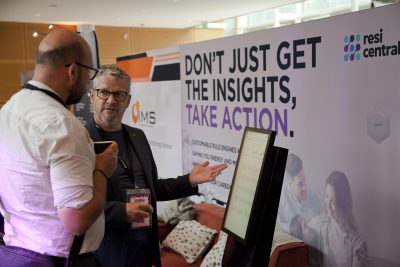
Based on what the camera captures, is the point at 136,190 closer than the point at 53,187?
No

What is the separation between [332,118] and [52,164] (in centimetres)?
172

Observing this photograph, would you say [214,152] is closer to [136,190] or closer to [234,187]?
[136,190]

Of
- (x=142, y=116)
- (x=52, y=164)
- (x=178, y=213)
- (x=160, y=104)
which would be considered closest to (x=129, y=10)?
(x=142, y=116)

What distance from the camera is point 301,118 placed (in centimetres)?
275

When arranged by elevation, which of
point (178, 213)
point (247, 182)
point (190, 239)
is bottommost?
point (190, 239)

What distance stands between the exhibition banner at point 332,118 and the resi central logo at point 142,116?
1.50m

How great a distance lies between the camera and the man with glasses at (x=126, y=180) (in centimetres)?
214

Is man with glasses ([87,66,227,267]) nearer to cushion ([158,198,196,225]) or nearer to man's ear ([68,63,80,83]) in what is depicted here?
man's ear ([68,63,80,83])

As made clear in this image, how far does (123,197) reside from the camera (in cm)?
216

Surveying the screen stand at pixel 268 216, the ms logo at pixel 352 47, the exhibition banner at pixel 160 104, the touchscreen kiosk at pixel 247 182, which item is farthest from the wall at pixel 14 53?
the screen stand at pixel 268 216

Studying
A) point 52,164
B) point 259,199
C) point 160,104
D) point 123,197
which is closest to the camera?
point 52,164

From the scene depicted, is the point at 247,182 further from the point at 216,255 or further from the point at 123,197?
the point at 216,255

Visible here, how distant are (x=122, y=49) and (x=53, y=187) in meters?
10.8

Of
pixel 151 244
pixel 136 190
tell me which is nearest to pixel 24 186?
pixel 136 190
